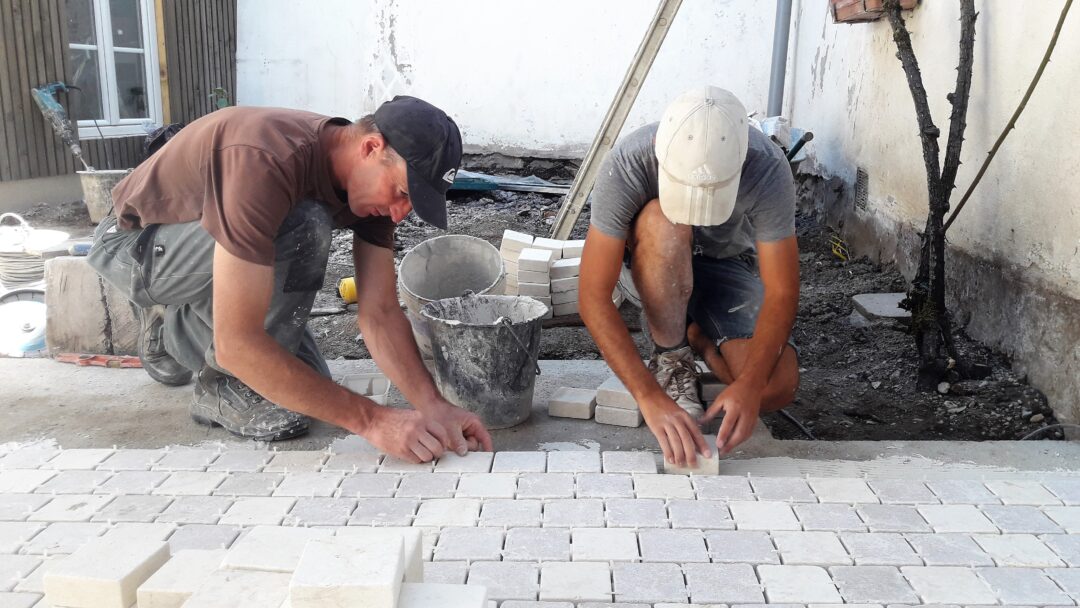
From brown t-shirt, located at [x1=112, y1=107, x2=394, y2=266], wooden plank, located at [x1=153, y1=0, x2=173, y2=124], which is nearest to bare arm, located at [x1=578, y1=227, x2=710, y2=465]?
brown t-shirt, located at [x1=112, y1=107, x2=394, y2=266]

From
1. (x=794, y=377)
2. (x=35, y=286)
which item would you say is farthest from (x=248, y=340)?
(x=35, y=286)

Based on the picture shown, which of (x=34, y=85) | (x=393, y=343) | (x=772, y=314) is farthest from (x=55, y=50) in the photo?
(x=772, y=314)

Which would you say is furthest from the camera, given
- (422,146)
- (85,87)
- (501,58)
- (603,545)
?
(501,58)

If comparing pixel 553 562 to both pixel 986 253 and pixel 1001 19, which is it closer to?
pixel 986 253

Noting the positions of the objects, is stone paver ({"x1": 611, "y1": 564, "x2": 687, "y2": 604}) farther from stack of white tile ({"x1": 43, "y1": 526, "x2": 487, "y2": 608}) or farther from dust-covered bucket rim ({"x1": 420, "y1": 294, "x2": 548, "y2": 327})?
dust-covered bucket rim ({"x1": 420, "y1": 294, "x2": 548, "y2": 327})

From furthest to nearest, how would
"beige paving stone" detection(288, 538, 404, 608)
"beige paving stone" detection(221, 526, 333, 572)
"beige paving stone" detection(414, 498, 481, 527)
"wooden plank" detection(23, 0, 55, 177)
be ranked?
"wooden plank" detection(23, 0, 55, 177), "beige paving stone" detection(414, 498, 481, 527), "beige paving stone" detection(221, 526, 333, 572), "beige paving stone" detection(288, 538, 404, 608)

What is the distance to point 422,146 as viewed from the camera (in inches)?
93.1

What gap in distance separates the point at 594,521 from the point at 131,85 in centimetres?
893

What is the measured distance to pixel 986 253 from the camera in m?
3.70

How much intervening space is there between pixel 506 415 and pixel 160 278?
53.7 inches

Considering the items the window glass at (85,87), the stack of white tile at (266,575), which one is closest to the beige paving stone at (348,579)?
the stack of white tile at (266,575)

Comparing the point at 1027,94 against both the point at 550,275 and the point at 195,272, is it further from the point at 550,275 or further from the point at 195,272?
the point at 195,272

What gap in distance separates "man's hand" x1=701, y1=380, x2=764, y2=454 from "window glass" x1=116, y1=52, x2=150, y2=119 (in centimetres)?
849

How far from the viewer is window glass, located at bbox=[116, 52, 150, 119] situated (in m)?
8.95
